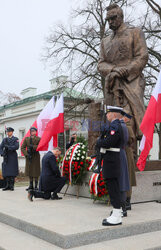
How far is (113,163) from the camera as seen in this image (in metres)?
4.73

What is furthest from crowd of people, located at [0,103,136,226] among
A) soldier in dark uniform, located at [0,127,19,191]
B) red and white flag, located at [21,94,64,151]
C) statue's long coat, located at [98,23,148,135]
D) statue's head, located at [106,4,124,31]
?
statue's head, located at [106,4,124,31]

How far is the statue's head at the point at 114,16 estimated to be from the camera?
732 centimetres

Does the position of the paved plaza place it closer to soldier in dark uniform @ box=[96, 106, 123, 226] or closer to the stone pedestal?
soldier in dark uniform @ box=[96, 106, 123, 226]

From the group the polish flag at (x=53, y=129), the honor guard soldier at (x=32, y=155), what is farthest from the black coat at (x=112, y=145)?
the honor guard soldier at (x=32, y=155)

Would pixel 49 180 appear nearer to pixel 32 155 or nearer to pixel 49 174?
pixel 49 174

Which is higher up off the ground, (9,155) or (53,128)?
(53,128)

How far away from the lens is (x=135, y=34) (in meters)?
7.43

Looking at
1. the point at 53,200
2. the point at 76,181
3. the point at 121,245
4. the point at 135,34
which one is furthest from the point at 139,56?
the point at 121,245

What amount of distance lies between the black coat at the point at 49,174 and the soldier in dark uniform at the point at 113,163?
266 centimetres

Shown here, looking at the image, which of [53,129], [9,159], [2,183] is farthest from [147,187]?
[2,183]

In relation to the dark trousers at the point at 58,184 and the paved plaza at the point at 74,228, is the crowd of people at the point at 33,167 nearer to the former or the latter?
the dark trousers at the point at 58,184

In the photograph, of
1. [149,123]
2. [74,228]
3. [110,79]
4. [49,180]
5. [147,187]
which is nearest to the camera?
[74,228]

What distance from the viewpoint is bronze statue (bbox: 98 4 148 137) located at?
7246mm

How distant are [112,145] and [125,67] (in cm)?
307
